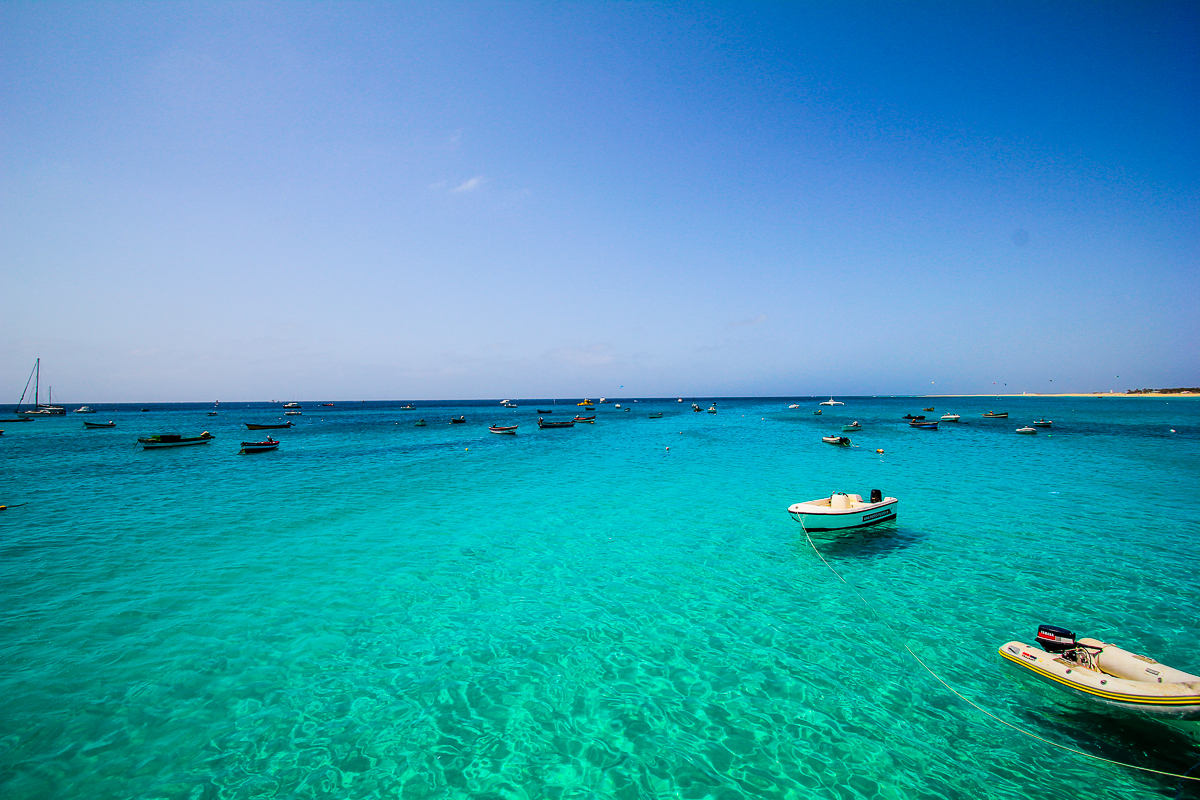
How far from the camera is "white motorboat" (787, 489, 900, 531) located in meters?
17.8

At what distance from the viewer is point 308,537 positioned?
19.5m

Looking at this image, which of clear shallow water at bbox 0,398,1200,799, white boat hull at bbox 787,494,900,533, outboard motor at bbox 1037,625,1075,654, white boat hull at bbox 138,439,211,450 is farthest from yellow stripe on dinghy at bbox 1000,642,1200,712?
white boat hull at bbox 138,439,211,450

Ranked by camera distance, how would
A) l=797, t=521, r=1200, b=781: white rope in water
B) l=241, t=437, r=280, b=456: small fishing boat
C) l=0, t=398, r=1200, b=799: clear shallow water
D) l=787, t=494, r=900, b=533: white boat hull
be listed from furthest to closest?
1. l=241, t=437, r=280, b=456: small fishing boat
2. l=787, t=494, r=900, b=533: white boat hull
3. l=0, t=398, r=1200, b=799: clear shallow water
4. l=797, t=521, r=1200, b=781: white rope in water

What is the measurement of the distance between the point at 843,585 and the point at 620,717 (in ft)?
30.6

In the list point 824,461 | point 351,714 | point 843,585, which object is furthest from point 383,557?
point 824,461

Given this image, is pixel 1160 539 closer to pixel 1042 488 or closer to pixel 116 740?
pixel 1042 488

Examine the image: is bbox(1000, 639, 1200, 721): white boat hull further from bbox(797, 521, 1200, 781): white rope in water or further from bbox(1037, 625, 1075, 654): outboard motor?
bbox(797, 521, 1200, 781): white rope in water

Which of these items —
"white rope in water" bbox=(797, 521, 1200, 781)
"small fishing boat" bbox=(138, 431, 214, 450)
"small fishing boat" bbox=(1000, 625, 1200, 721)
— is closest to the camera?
"white rope in water" bbox=(797, 521, 1200, 781)

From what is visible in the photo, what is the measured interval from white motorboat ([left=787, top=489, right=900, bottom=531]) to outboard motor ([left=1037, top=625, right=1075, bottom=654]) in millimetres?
8080

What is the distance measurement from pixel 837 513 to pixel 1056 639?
27.1 ft

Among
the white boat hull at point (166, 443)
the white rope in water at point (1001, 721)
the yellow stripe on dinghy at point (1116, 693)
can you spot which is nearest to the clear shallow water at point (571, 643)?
the white rope in water at point (1001, 721)

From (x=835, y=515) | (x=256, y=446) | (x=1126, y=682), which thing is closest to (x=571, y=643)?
(x=1126, y=682)

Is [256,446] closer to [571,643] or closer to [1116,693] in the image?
[571,643]

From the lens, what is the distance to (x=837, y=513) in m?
17.8
